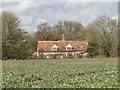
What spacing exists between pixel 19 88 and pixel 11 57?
31.8m

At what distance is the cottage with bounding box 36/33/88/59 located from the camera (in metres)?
53.0

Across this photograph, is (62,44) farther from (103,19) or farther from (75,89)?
(75,89)

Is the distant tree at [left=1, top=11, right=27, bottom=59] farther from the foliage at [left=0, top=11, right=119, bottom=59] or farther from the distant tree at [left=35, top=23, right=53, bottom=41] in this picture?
the distant tree at [left=35, top=23, right=53, bottom=41]

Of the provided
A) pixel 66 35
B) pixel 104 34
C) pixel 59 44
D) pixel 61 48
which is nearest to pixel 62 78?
pixel 104 34

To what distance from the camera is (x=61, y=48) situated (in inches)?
2159

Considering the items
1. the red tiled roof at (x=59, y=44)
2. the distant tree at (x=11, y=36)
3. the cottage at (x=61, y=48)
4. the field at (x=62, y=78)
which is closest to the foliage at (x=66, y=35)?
the distant tree at (x=11, y=36)

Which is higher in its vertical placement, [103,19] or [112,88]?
[103,19]

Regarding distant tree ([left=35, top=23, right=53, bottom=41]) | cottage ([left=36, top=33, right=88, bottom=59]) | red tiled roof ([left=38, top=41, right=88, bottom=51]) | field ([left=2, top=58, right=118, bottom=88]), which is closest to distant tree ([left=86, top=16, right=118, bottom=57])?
cottage ([left=36, top=33, right=88, bottom=59])

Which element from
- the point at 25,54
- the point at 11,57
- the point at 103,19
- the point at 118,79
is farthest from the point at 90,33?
the point at 118,79

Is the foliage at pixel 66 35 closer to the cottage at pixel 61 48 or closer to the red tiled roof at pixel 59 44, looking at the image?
the red tiled roof at pixel 59 44

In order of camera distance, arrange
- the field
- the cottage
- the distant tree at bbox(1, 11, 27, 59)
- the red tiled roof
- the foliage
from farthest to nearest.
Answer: the cottage
the red tiled roof
the foliage
the distant tree at bbox(1, 11, 27, 59)
the field

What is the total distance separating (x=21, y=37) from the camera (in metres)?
39.4

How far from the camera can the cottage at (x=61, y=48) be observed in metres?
Result: 53.0

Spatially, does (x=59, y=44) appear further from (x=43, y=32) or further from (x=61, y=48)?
(x=43, y=32)
